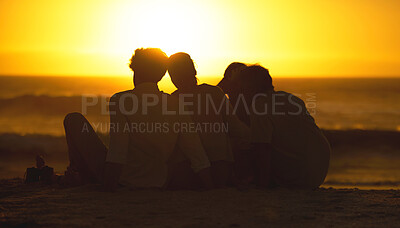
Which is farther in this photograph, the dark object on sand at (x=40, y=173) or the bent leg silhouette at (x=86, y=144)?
the dark object on sand at (x=40, y=173)

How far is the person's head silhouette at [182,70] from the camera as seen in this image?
4.70 m

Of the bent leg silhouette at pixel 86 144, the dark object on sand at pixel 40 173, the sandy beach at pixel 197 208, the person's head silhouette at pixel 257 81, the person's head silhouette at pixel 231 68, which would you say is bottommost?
the sandy beach at pixel 197 208

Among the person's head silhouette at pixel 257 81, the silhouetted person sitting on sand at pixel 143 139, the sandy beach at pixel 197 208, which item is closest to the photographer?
the sandy beach at pixel 197 208

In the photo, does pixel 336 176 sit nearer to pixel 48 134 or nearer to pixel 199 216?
pixel 199 216

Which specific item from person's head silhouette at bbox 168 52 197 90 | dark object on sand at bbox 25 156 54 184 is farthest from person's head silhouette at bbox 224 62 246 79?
dark object on sand at bbox 25 156 54 184

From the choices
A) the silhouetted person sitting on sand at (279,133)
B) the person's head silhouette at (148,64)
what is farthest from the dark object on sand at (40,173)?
the silhouetted person sitting on sand at (279,133)

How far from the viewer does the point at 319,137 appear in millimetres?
4789

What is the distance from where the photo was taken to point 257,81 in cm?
478

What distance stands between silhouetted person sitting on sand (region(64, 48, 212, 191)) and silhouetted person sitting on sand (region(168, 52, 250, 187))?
0.52 ft

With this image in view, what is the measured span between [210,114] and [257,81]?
575 mm

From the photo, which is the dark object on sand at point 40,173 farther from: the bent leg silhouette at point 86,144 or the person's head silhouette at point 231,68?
the person's head silhouette at point 231,68

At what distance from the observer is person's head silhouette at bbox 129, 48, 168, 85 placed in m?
4.54

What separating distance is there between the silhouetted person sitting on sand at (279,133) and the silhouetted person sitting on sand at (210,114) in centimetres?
26

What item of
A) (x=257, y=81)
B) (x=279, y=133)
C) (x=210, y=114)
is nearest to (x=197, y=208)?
(x=210, y=114)
